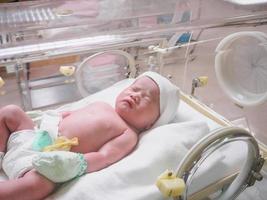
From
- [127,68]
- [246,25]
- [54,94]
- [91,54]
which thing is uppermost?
A: [246,25]

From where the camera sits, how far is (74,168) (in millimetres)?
974

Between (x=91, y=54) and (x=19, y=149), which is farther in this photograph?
(x=91, y=54)

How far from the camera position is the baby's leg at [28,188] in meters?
0.88

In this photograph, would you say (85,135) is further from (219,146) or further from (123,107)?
(219,146)

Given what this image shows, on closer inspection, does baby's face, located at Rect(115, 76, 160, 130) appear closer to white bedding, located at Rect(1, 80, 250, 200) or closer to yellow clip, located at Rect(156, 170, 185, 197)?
white bedding, located at Rect(1, 80, 250, 200)

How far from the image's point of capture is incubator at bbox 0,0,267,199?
109cm

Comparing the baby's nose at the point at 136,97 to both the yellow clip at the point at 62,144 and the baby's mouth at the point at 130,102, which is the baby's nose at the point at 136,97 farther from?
the yellow clip at the point at 62,144

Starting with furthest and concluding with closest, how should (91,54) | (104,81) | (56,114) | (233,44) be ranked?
(104,81) → (233,44) → (91,54) → (56,114)

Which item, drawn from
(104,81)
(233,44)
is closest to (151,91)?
(104,81)

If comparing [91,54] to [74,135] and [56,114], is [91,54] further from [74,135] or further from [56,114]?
[74,135]

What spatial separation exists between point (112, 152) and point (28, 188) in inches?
11.9

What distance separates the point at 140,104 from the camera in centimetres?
125

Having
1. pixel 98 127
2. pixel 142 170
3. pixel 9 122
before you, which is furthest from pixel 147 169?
pixel 9 122

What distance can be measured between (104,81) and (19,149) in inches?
28.8
